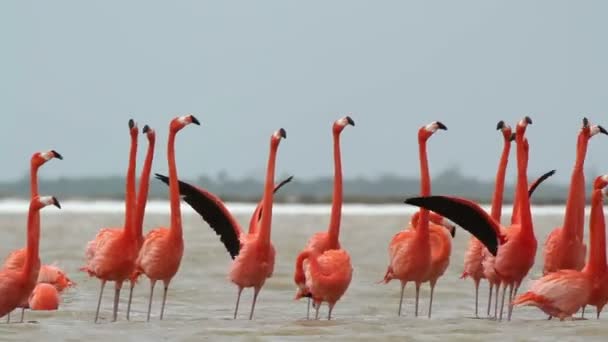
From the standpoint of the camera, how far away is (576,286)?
11.0 meters

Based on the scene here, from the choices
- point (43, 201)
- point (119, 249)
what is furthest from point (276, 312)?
point (43, 201)

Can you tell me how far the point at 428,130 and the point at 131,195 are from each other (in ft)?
7.71

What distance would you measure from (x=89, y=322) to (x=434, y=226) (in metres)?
2.84

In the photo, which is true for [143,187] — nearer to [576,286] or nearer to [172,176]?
[172,176]

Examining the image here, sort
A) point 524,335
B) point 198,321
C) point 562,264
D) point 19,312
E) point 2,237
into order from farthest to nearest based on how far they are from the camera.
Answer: point 2,237, point 19,312, point 198,321, point 562,264, point 524,335

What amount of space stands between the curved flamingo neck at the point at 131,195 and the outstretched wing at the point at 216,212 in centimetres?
38

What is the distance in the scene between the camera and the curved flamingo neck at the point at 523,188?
11.5 meters

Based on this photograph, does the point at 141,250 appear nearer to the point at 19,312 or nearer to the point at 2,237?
the point at 19,312

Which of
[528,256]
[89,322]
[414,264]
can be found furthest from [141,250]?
[528,256]

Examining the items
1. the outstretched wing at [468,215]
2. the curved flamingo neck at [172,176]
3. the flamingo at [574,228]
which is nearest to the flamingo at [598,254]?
the flamingo at [574,228]

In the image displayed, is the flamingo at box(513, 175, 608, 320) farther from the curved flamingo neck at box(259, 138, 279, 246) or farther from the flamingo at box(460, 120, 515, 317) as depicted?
the curved flamingo neck at box(259, 138, 279, 246)

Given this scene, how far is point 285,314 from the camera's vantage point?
1408 cm

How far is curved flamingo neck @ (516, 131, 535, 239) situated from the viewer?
11.5 metres

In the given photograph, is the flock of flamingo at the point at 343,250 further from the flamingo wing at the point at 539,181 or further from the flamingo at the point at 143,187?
the flamingo wing at the point at 539,181
